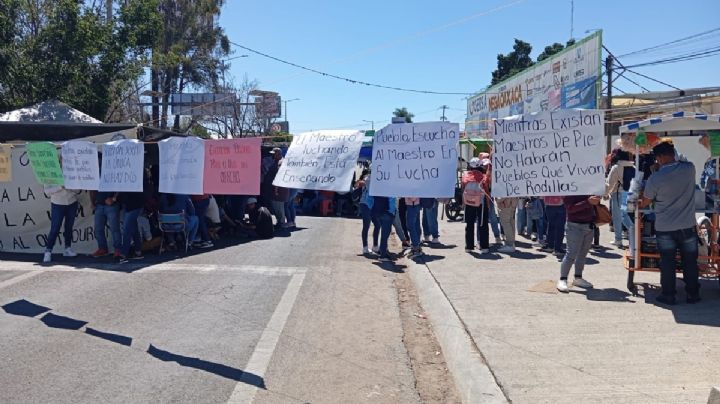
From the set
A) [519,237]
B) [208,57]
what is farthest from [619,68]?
[208,57]

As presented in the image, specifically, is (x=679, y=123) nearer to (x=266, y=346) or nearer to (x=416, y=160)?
(x=416, y=160)

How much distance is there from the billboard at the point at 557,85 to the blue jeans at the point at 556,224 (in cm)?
528

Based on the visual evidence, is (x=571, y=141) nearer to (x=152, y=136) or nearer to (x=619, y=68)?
(x=152, y=136)

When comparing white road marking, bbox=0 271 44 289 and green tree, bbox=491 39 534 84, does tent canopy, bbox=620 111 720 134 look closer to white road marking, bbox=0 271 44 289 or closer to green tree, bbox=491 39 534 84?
white road marking, bbox=0 271 44 289

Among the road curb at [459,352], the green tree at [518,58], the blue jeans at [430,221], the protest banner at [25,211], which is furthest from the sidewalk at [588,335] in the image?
the green tree at [518,58]

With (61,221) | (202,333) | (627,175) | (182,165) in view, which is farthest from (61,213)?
(627,175)

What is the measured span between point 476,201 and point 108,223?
6920mm

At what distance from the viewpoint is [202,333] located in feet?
21.6

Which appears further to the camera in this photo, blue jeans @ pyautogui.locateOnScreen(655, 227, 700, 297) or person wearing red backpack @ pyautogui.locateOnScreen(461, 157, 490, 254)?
person wearing red backpack @ pyautogui.locateOnScreen(461, 157, 490, 254)

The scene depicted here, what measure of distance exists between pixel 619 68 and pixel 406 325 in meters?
16.5

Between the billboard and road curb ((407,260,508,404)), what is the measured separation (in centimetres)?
854

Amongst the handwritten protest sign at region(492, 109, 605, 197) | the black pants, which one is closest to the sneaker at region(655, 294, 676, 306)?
the handwritten protest sign at region(492, 109, 605, 197)

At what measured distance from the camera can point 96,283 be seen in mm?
9227

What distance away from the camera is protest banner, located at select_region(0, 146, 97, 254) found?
12.4 metres
